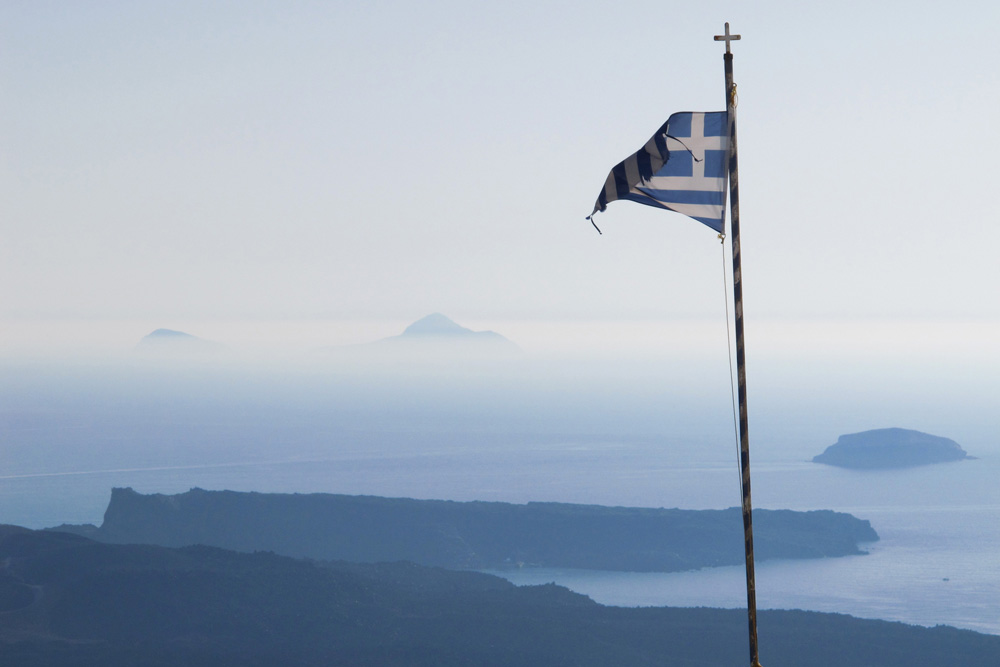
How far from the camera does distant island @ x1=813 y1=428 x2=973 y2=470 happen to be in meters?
173

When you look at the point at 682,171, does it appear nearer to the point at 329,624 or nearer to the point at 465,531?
the point at 329,624

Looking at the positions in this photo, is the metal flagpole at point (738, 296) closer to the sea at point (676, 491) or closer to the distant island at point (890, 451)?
the sea at point (676, 491)

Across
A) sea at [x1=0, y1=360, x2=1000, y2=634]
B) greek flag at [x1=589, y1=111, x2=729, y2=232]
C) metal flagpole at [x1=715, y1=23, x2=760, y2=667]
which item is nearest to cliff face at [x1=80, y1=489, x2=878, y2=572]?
sea at [x1=0, y1=360, x2=1000, y2=634]

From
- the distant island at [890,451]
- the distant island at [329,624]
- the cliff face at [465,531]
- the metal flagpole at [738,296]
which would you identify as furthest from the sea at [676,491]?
the metal flagpole at [738,296]

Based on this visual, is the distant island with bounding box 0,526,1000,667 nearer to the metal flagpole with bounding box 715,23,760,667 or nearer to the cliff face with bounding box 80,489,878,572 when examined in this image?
the cliff face with bounding box 80,489,878,572

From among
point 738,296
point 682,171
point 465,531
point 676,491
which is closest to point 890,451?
point 676,491

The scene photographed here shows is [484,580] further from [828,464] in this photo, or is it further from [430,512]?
[828,464]

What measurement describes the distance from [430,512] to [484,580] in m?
33.0

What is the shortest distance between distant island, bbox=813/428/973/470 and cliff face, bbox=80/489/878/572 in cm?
6898

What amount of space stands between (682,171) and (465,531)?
96569 mm

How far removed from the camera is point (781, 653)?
55.9 m

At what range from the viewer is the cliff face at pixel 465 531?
3829 inches

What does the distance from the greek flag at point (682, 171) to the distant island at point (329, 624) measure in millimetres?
40823

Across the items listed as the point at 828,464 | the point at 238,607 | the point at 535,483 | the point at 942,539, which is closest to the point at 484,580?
the point at 238,607
